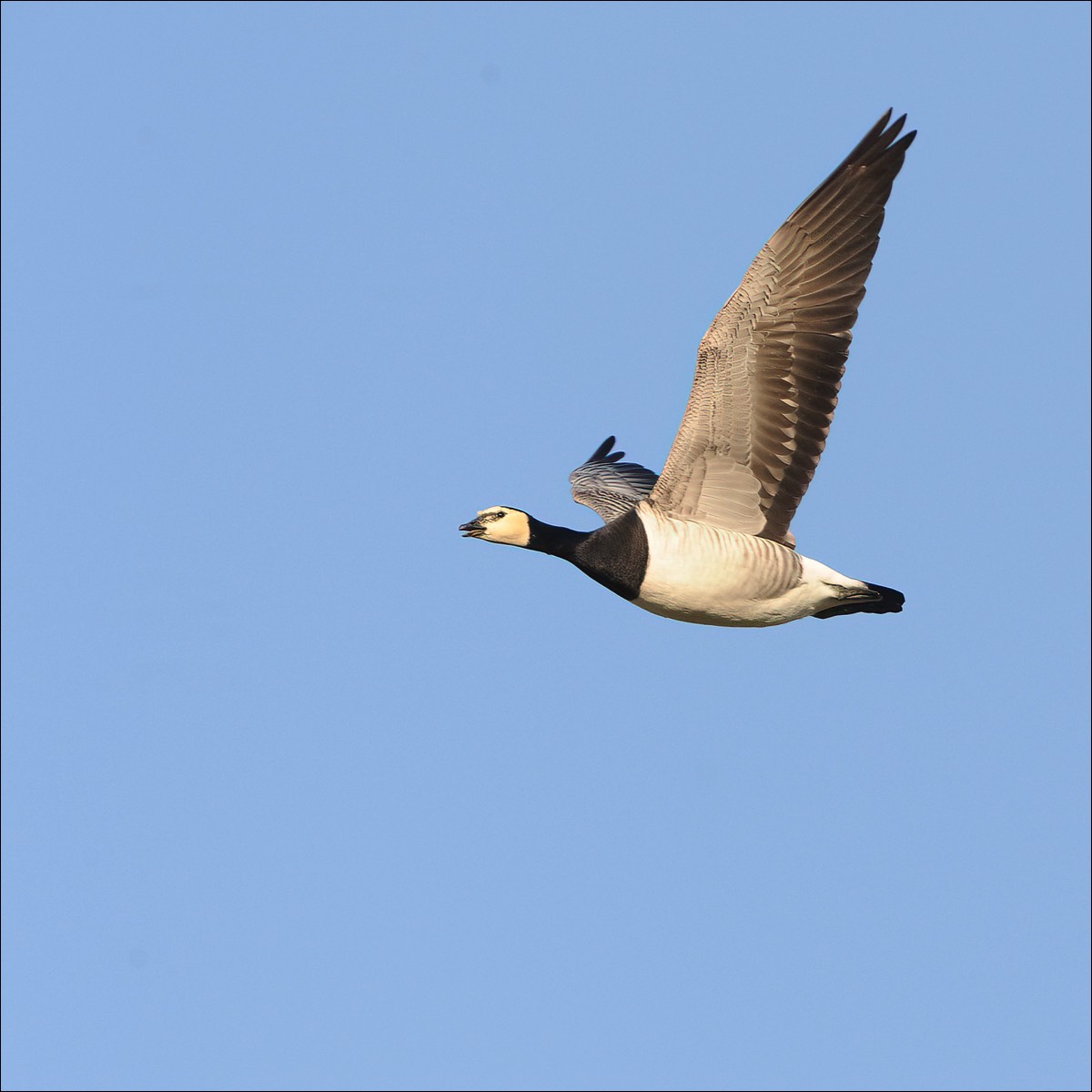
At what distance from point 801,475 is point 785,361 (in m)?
1.24

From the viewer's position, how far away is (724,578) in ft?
49.3

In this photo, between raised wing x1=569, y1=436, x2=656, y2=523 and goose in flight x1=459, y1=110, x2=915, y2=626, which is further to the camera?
raised wing x1=569, y1=436, x2=656, y2=523

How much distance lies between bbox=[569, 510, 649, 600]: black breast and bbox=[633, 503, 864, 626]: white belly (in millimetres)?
74

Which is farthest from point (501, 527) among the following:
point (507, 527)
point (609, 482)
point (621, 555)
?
point (609, 482)

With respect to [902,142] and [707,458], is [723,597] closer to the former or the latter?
[707,458]

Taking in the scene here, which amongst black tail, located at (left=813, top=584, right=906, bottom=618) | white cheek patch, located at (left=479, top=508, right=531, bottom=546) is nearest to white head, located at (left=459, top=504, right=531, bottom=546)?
white cheek patch, located at (left=479, top=508, right=531, bottom=546)

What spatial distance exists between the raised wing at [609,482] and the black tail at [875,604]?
423 cm

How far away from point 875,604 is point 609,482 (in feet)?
22.0

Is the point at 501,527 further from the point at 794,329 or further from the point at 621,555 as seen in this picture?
the point at 794,329

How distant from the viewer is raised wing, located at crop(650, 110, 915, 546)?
47.2 feet

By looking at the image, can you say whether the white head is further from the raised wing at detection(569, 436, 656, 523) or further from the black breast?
the raised wing at detection(569, 436, 656, 523)

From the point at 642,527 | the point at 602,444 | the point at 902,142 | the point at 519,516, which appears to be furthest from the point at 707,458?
the point at 602,444

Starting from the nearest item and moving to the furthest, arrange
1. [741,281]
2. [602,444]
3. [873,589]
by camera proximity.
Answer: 1. [741,281]
2. [873,589]
3. [602,444]

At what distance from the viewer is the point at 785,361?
1455cm
